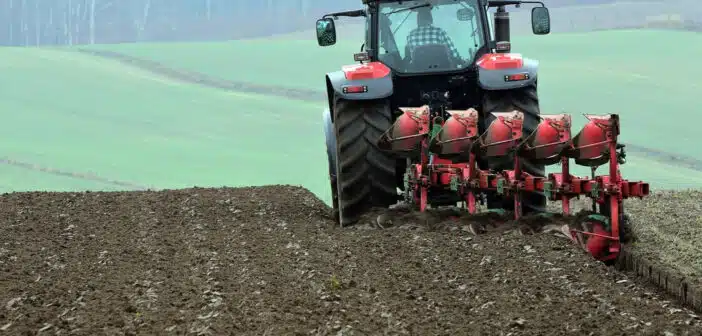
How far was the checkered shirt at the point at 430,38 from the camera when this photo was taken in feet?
33.7

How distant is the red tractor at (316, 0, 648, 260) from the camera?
8.75 meters

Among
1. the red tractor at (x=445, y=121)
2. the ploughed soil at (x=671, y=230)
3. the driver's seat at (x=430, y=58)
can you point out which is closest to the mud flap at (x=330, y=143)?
the red tractor at (x=445, y=121)

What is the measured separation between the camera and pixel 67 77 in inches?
1041

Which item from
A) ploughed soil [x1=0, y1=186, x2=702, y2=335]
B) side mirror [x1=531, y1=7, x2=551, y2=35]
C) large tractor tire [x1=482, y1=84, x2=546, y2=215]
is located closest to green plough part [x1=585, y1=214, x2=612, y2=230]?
ploughed soil [x1=0, y1=186, x2=702, y2=335]

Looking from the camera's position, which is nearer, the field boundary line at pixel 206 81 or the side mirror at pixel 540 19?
the side mirror at pixel 540 19

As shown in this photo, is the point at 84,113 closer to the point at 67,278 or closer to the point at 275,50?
the point at 275,50

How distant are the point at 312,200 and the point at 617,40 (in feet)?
56.0

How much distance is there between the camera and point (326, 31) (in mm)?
10258

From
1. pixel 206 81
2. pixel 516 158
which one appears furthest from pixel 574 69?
pixel 516 158

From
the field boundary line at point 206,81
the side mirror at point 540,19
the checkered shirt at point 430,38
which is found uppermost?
the side mirror at point 540,19

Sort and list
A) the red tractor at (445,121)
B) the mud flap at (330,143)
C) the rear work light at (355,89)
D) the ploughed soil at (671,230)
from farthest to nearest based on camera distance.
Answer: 1. the mud flap at (330,143)
2. the rear work light at (355,89)
3. the red tractor at (445,121)
4. the ploughed soil at (671,230)

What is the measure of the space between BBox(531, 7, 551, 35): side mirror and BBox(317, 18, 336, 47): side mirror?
1.63 metres

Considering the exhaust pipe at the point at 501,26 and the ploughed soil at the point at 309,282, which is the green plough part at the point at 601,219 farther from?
the exhaust pipe at the point at 501,26

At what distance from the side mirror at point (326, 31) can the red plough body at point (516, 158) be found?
108cm
